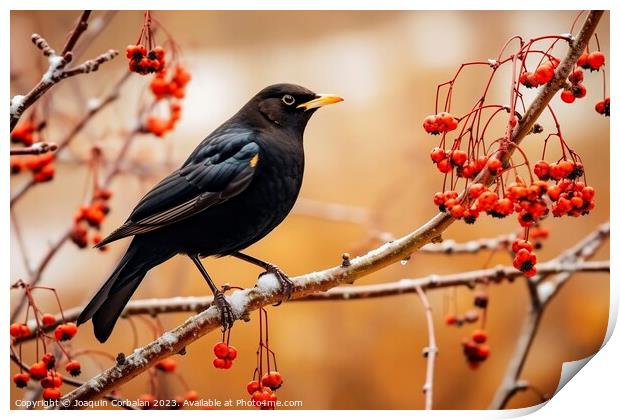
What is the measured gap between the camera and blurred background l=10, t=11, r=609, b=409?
199 cm

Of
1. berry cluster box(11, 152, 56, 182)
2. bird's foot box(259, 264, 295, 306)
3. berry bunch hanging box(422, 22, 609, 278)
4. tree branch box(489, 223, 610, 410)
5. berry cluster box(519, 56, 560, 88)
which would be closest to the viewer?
berry bunch hanging box(422, 22, 609, 278)

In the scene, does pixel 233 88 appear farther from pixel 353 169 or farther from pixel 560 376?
pixel 560 376

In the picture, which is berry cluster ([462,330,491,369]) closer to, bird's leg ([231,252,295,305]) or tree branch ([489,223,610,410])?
tree branch ([489,223,610,410])

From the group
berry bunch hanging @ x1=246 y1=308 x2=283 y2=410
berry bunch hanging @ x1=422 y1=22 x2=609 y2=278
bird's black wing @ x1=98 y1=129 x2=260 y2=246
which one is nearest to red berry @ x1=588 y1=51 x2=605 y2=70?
berry bunch hanging @ x1=422 y1=22 x2=609 y2=278

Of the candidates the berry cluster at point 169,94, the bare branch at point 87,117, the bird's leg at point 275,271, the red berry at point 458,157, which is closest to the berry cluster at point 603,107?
the red berry at point 458,157

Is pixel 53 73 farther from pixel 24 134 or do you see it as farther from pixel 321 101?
pixel 321 101

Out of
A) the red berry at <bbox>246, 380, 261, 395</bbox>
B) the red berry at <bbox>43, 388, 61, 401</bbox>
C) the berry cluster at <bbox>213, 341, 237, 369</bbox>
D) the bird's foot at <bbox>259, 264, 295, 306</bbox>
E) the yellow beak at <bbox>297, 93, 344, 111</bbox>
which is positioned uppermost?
the yellow beak at <bbox>297, 93, 344, 111</bbox>

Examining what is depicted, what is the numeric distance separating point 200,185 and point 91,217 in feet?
1.00

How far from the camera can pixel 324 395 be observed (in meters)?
2.00

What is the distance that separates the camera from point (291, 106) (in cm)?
191

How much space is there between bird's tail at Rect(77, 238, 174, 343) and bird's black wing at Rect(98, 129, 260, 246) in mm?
79

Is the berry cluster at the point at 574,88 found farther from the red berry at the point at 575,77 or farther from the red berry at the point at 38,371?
the red berry at the point at 38,371

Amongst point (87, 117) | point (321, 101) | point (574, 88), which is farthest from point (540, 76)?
point (87, 117)
